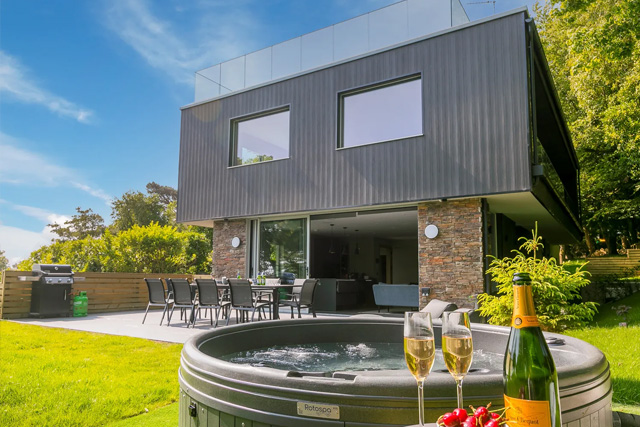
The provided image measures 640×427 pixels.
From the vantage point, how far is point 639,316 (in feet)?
22.7

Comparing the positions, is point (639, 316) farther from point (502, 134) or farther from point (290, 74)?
point (290, 74)

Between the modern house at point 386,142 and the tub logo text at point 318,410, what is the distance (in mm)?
6931

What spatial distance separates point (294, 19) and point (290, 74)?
5.85 m

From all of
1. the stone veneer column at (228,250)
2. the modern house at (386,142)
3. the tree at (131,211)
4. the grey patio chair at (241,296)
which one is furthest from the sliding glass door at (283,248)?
the tree at (131,211)

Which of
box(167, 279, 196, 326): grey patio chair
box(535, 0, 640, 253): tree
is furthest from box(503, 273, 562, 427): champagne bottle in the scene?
box(535, 0, 640, 253): tree

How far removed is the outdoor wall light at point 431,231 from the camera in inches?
330

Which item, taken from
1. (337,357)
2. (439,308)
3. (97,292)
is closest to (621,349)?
(439,308)

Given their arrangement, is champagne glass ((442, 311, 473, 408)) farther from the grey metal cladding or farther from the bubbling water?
the grey metal cladding

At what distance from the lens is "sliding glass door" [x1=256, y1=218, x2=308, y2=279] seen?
1052 cm

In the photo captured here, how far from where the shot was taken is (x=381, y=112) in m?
9.20

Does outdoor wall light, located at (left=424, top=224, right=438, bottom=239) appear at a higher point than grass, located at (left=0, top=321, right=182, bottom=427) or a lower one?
higher

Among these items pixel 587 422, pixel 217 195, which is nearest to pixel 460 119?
pixel 217 195

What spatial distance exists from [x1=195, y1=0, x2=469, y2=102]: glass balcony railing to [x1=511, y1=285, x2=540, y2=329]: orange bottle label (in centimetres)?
861

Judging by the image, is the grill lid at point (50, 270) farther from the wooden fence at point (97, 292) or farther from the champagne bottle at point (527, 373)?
the champagne bottle at point (527, 373)
